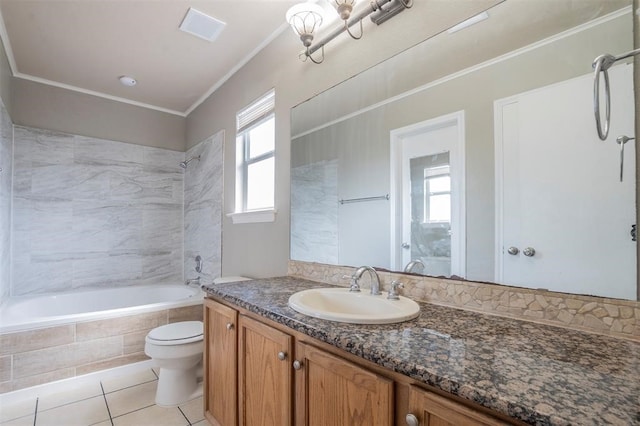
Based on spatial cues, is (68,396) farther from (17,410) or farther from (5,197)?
(5,197)

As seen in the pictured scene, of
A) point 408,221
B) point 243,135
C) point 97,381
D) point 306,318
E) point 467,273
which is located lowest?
point 97,381

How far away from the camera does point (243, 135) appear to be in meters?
2.78

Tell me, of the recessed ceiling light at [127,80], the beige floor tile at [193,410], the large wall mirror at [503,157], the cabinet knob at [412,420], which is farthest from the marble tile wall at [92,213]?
the cabinet knob at [412,420]

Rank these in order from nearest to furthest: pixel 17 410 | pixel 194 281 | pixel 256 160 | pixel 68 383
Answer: pixel 17 410 → pixel 68 383 → pixel 256 160 → pixel 194 281

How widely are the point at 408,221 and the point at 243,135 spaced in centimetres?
192

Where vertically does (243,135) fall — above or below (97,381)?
above

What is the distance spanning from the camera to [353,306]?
1.38m

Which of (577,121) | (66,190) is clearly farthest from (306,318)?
(66,190)

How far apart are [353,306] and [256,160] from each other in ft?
5.56

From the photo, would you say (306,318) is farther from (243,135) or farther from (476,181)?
(243,135)

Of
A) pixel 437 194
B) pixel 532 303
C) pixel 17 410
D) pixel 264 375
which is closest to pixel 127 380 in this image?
pixel 17 410

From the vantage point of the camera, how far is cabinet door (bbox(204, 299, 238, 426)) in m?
1.43

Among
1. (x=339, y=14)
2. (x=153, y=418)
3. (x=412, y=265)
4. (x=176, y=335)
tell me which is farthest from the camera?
(x=176, y=335)

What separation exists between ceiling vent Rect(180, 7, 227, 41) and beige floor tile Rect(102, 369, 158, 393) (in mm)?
2649
